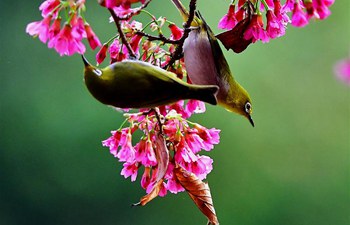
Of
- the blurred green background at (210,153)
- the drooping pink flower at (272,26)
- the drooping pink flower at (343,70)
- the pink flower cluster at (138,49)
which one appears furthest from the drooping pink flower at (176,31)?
the blurred green background at (210,153)

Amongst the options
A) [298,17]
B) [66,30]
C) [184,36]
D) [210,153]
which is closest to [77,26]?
[66,30]

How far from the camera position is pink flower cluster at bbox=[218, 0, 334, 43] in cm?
66

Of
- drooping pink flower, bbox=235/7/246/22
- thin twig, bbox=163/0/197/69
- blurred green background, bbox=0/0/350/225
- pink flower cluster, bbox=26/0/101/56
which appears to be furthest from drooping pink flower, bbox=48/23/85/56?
blurred green background, bbox=0/0/350/225

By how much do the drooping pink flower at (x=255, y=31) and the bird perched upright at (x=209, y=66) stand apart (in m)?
0.04

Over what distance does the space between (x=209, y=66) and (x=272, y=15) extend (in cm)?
13

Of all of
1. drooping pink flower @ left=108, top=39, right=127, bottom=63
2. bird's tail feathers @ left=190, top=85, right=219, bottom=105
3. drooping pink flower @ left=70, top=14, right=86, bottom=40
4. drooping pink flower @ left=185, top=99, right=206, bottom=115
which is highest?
drooping pink flower @ left=70, top=14, right=86, bottom=40

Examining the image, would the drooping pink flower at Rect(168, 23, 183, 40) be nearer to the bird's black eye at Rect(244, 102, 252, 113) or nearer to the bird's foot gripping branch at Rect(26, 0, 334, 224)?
the bird's foot gripping branch at Rect(26, 0, 334, 224)

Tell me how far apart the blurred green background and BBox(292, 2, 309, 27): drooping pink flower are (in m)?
2.27

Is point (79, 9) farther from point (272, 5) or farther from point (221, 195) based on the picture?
point (221, 195)

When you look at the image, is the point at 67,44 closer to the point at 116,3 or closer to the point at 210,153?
the point at 116,3

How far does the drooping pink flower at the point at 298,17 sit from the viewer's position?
2.16ft

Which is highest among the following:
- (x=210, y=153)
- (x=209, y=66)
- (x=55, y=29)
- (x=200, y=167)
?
(x=55, y=29)

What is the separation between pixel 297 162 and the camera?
333 centimetres

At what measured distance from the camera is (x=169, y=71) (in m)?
0.71
